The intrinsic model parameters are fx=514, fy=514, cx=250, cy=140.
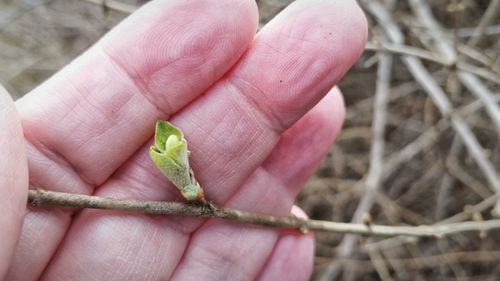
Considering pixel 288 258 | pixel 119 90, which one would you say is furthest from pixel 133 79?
pixel 288 258

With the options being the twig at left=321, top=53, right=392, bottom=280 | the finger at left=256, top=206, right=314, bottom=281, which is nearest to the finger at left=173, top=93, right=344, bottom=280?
the finger at left=256, top=206, right=314, bottom=281

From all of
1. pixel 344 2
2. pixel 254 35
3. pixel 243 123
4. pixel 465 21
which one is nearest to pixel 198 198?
pixel 243 123

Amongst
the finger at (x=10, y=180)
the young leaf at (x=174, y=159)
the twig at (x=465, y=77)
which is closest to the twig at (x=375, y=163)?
the twig at (x=465, y=77)

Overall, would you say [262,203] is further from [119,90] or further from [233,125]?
[119,90]

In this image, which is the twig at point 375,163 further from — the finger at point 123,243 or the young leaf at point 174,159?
the young leaf at point 174,159

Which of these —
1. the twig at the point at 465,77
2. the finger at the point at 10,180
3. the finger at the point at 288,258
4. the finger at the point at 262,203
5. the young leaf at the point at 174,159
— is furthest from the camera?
the twig at the point at 465,77

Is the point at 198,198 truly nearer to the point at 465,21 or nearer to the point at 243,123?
the point at 243,123

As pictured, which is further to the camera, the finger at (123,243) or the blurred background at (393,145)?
the blurred background at (393,145)
